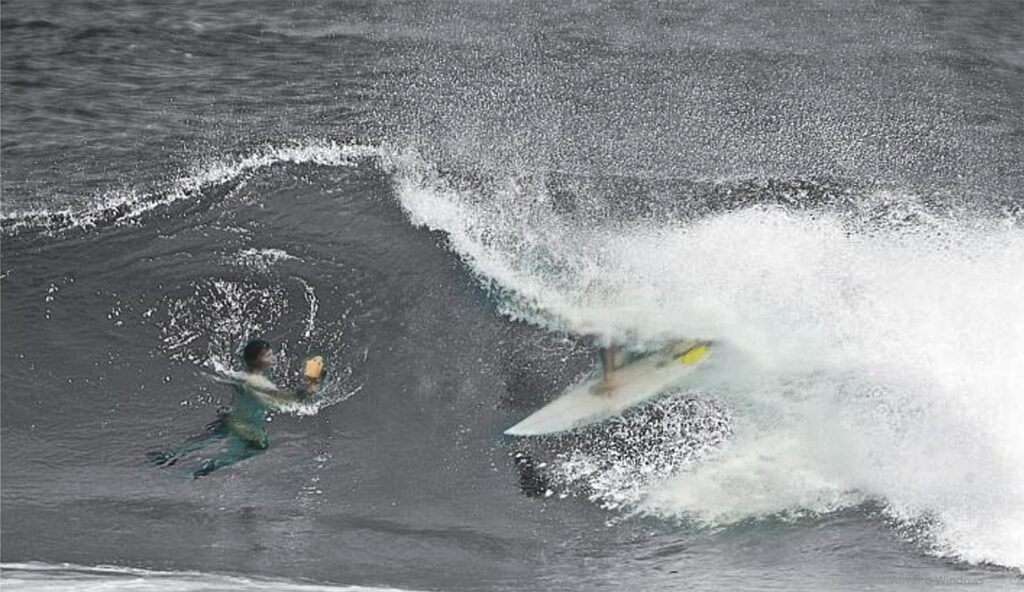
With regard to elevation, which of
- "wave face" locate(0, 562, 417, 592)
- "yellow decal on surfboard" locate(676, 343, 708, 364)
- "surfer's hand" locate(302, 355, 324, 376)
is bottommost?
"wave face" locate(0, 562, 417, 592)

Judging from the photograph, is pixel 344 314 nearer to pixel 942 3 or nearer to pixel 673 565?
pixel 673 565

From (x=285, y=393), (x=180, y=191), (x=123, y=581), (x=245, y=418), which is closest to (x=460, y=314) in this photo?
(x=285, y=393)

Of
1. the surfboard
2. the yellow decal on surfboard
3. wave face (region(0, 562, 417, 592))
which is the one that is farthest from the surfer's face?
the yellow decal on surfboard

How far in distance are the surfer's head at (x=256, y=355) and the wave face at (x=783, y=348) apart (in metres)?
0.61

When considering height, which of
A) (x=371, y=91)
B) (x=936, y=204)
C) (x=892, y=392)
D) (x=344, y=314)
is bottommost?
(x=892, y=392)

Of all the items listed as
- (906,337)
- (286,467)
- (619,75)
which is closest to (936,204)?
(906,337)

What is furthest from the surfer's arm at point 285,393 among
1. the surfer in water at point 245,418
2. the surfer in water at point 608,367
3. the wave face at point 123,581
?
the surfer in water at point 608,367

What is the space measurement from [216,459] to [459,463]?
28.5 inches

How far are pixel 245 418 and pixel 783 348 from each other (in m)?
1.63

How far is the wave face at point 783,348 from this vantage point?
3338 mm

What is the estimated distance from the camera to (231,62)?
11.1ft

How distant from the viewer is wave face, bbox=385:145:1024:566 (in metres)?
3.34

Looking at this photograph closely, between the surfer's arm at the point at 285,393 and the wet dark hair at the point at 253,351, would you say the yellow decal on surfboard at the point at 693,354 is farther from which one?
the wet dark hair at the point at 253,351

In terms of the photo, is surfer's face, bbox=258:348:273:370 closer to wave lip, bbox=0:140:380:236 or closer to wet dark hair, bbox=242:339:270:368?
wet dark hair, bbox=242:339:270:368
